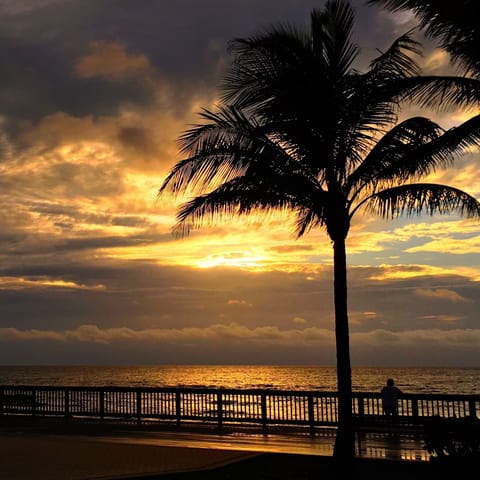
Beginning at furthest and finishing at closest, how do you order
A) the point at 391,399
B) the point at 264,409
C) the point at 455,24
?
the point at 264,409, the point at 391,399, the point at 455,24

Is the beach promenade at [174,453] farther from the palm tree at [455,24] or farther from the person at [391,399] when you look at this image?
the palm tree at [455,24]

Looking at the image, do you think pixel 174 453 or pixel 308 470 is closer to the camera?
pixel 308 470

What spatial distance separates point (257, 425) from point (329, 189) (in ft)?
41.7

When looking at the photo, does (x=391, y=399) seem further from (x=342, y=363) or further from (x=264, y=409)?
(x=342, y=363)

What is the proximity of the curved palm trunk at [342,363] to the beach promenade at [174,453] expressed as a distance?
916mm

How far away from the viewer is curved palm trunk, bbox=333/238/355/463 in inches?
571

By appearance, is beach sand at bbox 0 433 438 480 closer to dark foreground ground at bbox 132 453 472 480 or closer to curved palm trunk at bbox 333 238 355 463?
dark foreground ground at bbox 132 453 472 480

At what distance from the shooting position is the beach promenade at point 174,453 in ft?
50.5

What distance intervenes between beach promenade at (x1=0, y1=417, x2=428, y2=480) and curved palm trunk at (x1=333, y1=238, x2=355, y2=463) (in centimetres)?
92

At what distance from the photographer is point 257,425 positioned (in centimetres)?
2555

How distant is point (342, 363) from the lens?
14.8m

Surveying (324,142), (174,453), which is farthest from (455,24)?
(174,453)

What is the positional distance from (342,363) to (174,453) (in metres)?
5.71

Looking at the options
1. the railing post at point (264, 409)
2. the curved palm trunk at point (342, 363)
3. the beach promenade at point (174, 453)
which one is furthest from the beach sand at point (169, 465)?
the railing post at point (264, 409)
